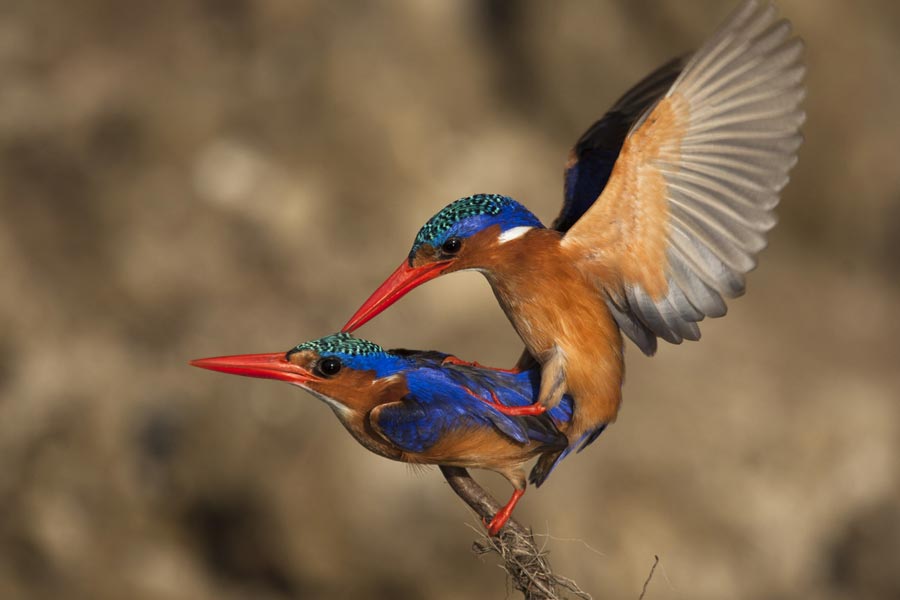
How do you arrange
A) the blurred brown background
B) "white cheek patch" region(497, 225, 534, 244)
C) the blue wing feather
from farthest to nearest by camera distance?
the blurred brown background < "white cheek patch" region(497, 225, 534, 244) < the blue wing feather

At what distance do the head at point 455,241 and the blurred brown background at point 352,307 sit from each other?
2.98m

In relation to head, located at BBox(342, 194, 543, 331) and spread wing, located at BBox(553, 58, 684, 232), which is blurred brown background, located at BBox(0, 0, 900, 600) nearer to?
spread wing, located at BBox(553, 58, 684, 232)

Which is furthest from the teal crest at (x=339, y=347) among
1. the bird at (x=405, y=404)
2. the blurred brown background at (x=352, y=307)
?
the blurred brown background at (x=352, y=307)

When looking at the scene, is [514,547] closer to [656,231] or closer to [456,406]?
[456,406]

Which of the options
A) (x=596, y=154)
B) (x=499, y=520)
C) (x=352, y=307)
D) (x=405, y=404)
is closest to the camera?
(x=405, y=404)

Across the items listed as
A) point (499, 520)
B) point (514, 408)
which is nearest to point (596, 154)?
point (514, 408)

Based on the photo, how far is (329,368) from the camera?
4.91ft

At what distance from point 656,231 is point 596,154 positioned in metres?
0.33

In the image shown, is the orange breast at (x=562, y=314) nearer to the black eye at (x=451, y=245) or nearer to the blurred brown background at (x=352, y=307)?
the black eye at (x=451, y=245)

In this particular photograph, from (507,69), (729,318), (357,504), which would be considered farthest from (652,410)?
(507,69)

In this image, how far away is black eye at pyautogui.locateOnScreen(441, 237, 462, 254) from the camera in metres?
1.55

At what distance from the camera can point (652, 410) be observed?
187 inches

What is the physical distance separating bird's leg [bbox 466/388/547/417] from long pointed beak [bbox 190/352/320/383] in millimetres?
236

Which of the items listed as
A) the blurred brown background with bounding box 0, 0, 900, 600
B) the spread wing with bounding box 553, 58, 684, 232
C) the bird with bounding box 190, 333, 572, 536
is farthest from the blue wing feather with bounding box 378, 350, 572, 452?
the blurred brown background with bounding box 0, 0, 900, 600
